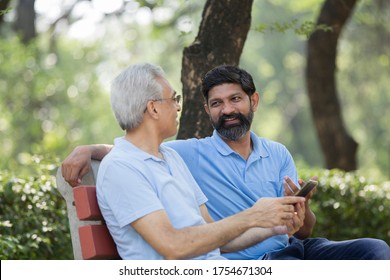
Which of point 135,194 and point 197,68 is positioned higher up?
point 197,68

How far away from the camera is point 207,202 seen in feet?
14.2

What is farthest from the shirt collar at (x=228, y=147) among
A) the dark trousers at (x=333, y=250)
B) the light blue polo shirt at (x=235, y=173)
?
the dark trousers at (x=333, y=250)

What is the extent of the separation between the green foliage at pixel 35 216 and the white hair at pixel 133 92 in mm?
2087

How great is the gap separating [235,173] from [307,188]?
537 millimetres

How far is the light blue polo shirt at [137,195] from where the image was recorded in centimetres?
349

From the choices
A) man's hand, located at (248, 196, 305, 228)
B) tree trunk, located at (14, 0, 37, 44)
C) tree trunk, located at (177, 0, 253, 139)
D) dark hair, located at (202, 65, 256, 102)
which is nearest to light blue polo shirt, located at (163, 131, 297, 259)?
dark hair, located at (202, 65, 256, 102)

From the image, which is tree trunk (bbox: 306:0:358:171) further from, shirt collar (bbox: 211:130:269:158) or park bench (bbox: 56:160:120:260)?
park bench (bbox: 56:160:120:260)

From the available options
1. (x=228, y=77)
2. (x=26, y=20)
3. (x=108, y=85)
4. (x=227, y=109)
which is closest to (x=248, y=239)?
(x=227, y=109)

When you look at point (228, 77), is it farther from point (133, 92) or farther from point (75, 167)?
point (75, 167)

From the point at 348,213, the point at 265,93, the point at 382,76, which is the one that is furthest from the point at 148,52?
the point at 348,213

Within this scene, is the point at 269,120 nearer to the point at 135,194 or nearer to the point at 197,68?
the point at 197,68

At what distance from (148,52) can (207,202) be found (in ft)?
87.5

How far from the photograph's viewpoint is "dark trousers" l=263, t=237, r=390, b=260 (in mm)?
3953

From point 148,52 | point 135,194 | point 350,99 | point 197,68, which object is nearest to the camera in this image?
point 135,194
